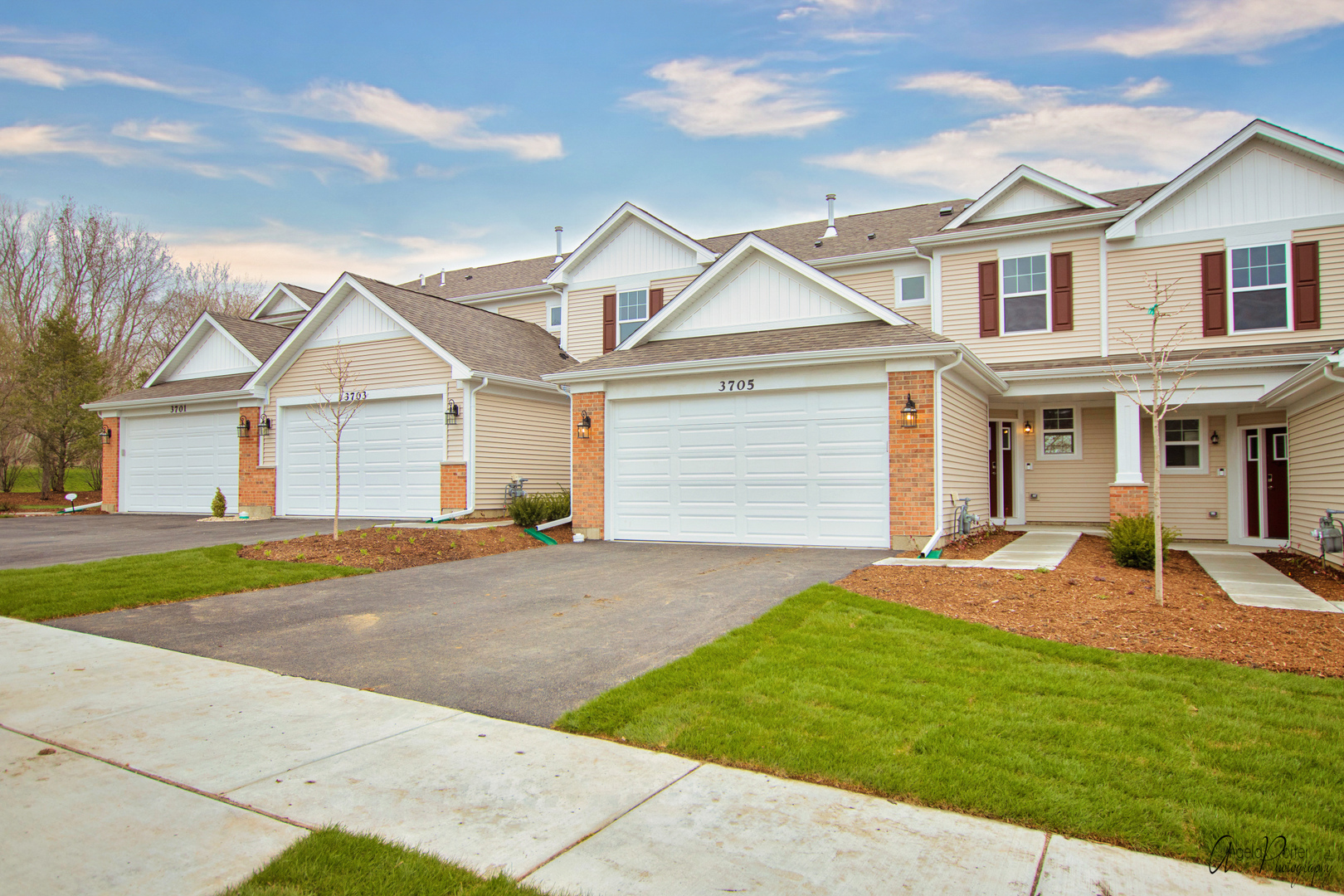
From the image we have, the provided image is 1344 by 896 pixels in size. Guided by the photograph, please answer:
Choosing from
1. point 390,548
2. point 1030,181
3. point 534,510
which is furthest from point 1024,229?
point 390,548

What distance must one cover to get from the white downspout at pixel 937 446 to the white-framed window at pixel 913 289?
226 inches

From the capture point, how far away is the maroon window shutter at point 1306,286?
12727 millimetres

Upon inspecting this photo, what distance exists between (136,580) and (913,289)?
50.4 feet

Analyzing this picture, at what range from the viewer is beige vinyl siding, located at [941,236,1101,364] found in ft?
47.0

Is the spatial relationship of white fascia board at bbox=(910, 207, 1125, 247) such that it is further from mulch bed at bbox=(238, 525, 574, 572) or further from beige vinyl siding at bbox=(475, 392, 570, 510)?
mulch bed at bbox=(238, 525, 574, 572)

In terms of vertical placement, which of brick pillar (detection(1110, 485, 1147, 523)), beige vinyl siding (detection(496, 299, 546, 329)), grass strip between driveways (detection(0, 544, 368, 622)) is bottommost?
grass strip between driveways (detection(0, 544, 368, 622))

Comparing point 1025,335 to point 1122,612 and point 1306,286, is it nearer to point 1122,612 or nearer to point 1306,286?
point 1306,286

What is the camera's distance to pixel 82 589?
316 inches

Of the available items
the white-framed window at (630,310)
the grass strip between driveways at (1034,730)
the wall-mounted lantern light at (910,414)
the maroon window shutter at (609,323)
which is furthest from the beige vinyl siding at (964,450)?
the maroon window shutter at (609,323)

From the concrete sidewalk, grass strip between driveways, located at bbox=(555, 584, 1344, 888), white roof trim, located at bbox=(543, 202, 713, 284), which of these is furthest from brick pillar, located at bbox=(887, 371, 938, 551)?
the concrete sidewalk

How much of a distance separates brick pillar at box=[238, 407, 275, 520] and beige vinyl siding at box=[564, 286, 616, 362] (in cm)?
770

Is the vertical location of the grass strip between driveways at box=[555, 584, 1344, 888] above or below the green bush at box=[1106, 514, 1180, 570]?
below

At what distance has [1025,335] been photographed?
14.8 meters

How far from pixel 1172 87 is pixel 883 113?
19.0 ft
